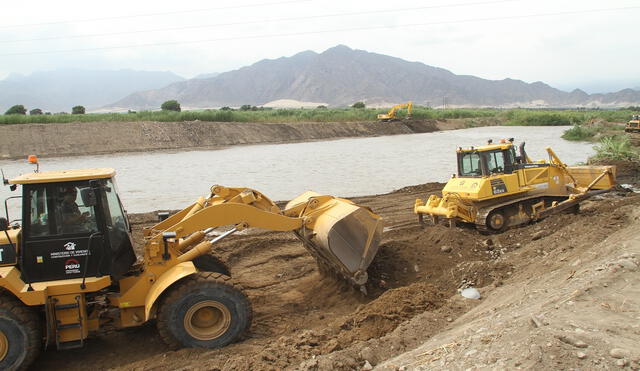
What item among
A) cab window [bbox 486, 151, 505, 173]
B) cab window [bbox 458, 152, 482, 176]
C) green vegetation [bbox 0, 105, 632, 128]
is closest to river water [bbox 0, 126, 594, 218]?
cab window [bbox 458, 152, 482, 176]

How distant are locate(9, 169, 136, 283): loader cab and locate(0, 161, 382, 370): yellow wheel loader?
1cm

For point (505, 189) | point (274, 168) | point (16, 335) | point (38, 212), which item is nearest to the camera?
point (16, 335)

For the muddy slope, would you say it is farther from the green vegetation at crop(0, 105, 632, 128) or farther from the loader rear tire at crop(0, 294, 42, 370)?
the loader rear tire at crop(0, 294, 42, 370)

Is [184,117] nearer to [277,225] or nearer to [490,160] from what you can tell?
[490,160]

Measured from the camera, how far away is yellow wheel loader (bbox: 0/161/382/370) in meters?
5.65

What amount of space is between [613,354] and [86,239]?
5.28 meters

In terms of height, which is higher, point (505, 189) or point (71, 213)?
point (71, 213)

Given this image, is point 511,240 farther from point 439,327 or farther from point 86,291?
point 86,291

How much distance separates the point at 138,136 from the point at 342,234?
32.3 metres

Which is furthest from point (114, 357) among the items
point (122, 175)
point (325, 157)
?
point (325, 157)

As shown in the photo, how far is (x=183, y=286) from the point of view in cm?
609

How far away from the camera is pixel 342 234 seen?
741cm

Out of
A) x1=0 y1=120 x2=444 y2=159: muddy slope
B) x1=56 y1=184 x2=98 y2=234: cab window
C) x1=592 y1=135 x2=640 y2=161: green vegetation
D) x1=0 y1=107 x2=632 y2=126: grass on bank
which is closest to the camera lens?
x1=56 y1=184 x2=98 y2=234: cab window

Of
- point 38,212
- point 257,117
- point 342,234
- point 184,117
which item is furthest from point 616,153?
point 257,117
